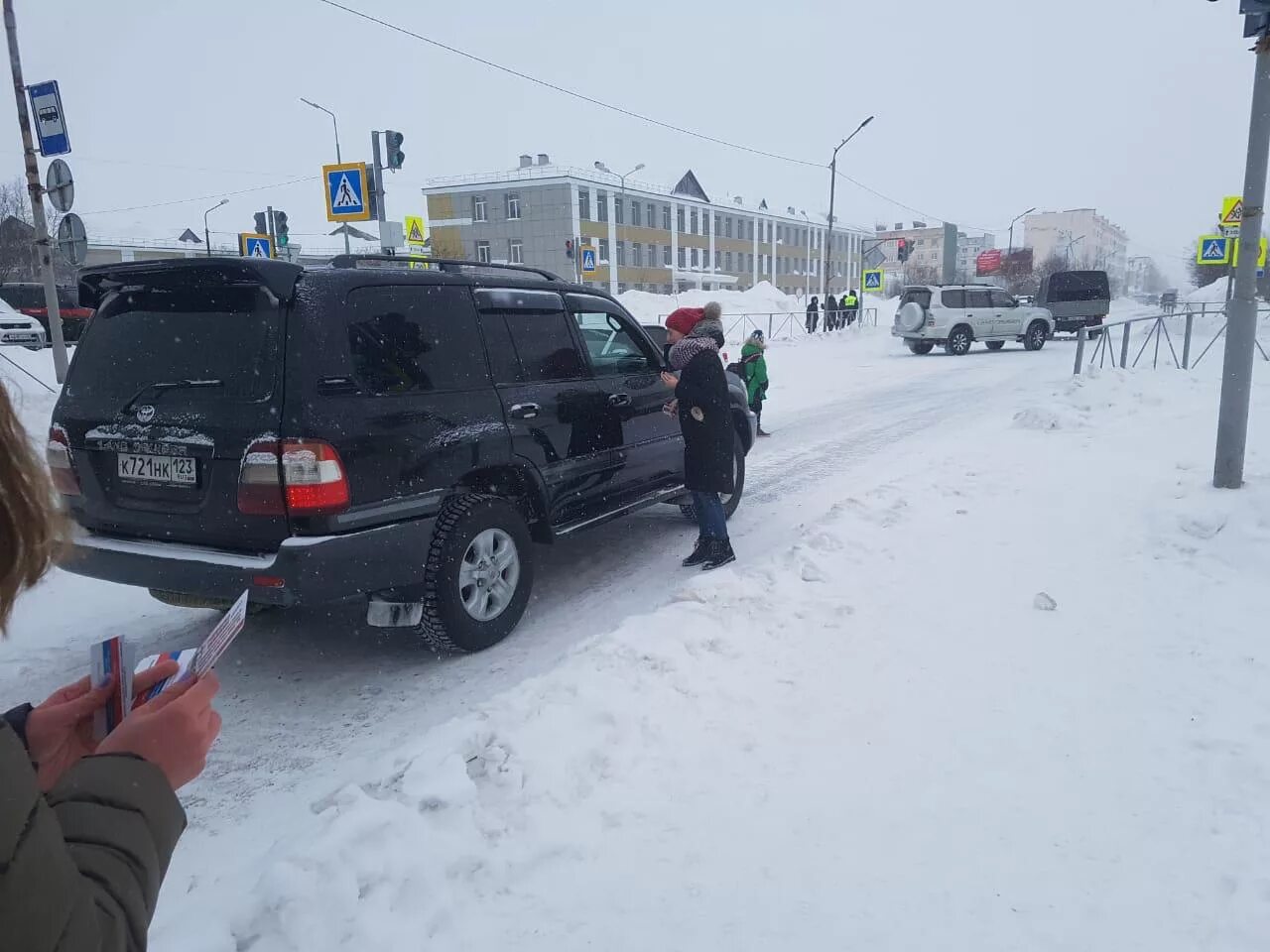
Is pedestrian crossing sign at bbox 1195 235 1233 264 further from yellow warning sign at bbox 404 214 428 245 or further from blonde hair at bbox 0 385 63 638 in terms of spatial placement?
blonde hair at bbox 0 385 63 638

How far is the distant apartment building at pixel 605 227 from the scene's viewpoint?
185ft

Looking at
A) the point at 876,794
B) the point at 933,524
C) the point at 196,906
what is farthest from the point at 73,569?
the point at 933,524

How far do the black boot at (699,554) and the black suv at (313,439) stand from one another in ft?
4.28

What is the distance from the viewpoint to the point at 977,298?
24.0 m

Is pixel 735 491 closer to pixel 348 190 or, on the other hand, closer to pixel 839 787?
pixel 839 787

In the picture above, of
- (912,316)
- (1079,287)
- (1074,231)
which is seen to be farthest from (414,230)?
(1074,231)

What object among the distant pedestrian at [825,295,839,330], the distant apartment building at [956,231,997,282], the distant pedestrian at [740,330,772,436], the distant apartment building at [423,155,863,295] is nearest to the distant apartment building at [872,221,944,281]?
the distant apartment building at [956,231,997,282]

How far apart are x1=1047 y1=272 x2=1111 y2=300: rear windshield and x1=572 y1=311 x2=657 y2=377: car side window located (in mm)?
27550

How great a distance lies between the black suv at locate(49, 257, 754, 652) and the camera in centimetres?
348

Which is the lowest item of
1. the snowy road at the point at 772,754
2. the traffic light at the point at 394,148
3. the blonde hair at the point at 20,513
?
the snowy road at the point at 772,754

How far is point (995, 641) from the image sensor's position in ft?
13.1

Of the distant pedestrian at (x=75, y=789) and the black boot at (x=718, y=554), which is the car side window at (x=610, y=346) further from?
the distant pedestrian at (x=75, y=789)

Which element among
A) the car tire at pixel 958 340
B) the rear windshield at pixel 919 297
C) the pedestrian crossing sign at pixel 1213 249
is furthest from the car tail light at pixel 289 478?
the car tire at pixel 958 340

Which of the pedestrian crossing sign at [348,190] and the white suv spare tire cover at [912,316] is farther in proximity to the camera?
the white suv spare tire cover at [912,316]
